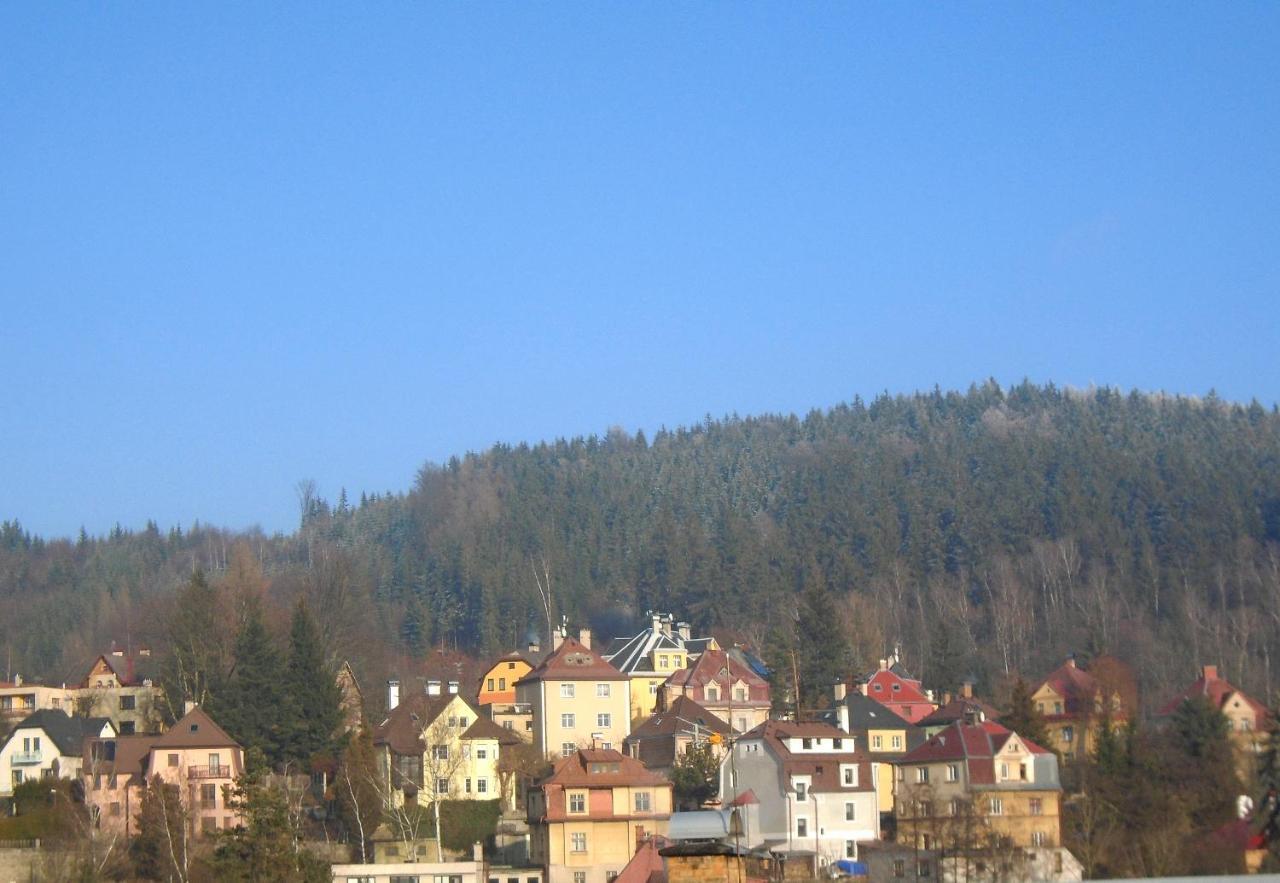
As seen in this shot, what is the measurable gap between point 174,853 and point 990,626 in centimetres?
6641

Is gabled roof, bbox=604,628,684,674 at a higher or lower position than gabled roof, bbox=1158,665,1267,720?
higher

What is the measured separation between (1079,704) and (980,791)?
17.6 m

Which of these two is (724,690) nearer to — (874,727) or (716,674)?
(716,674)

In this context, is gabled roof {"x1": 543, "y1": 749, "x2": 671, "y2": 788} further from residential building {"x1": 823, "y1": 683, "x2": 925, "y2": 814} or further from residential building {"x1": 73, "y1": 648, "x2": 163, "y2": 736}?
residential building {"x1": 73, "y1": 648, "x2": 163, "y2": 736}

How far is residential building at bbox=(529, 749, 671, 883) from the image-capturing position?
59375 millimetres

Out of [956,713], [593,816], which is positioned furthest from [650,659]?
[593,816]

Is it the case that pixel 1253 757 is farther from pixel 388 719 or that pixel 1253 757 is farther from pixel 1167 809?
pixel 388 719

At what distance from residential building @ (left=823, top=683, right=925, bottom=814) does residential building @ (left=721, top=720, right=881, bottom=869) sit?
6559 millimetres

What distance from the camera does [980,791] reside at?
60938mm

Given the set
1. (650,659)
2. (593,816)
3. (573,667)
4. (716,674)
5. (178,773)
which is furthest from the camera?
(650,659)

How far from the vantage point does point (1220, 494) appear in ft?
403

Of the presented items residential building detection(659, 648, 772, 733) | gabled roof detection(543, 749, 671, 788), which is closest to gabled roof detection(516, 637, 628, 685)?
residential building detection(659, 648, 772, 733)

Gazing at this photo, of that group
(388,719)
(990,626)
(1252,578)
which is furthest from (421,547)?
(388,719)

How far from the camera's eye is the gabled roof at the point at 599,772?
2370 inches
